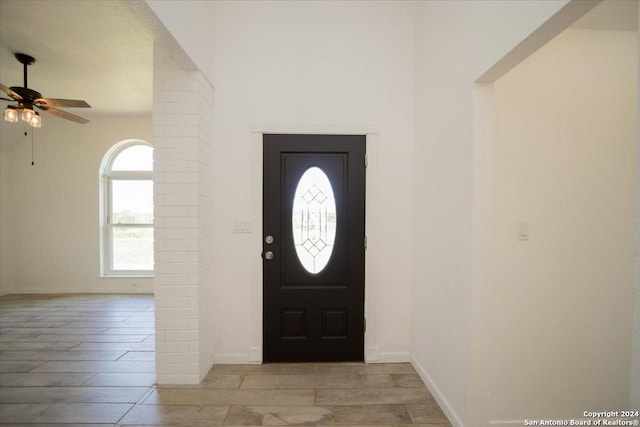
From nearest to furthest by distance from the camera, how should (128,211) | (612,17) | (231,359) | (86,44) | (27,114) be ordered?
1. (612,17)
2. (231,359)
3. (86,44)
4. (27,114)
5. (128,211)

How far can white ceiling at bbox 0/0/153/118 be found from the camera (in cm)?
259

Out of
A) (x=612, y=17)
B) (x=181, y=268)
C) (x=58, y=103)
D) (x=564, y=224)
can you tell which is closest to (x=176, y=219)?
(x=181, y=268)

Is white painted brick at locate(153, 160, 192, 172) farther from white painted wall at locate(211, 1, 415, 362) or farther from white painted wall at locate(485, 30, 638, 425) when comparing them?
white painted wall at locate(485, 30, 638, 425)

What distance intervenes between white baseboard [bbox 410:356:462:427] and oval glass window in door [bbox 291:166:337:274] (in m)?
1.15

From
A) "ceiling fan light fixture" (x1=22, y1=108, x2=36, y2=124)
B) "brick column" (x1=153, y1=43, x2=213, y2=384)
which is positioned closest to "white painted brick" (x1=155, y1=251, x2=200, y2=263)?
"brick column" (x1=153, y1=43, x2=213, y2=384)

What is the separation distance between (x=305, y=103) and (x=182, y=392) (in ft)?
8.21

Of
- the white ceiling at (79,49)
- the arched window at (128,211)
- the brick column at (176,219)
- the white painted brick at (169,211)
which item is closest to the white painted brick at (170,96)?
the brick column at (176,219)

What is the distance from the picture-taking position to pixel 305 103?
9.11ft

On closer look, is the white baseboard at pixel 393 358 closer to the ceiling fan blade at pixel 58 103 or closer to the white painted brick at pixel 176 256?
the white painted brick at pixel 176 256

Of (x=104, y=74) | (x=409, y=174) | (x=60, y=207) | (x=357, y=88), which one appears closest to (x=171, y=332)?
(x=409, y=174)

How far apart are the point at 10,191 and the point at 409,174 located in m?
6.45

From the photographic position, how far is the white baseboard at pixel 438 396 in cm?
197

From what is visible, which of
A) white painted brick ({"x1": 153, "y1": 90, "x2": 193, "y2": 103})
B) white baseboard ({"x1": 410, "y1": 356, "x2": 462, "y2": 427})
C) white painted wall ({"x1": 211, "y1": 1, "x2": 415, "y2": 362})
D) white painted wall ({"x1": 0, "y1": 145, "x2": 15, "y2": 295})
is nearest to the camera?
white baseboard ({"x1": 410, "y1": 356, "x2": 462, "y2": 427})

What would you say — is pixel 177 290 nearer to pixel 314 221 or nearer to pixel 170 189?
pixel 170 189
